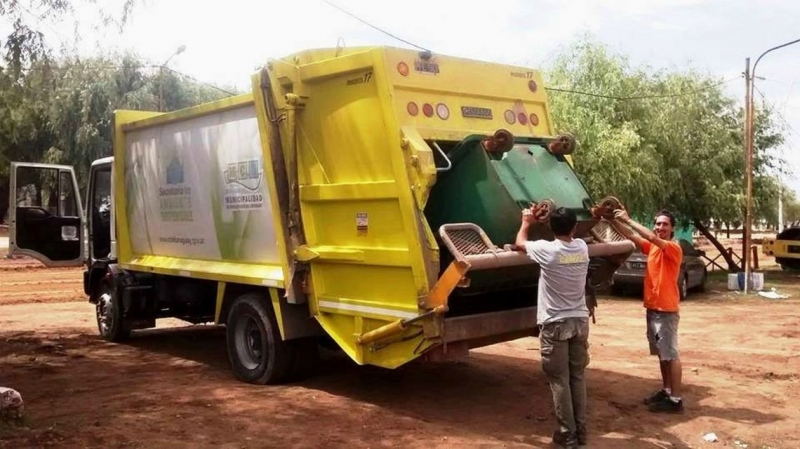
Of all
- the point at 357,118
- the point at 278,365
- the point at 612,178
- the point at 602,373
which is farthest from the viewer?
the point at 612,178

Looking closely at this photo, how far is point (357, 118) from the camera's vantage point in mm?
6160

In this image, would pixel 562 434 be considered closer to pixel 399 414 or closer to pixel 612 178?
pixel 399 414

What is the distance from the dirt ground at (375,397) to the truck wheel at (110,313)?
0.15m

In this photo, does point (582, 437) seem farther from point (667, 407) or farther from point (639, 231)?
point (639, 231)

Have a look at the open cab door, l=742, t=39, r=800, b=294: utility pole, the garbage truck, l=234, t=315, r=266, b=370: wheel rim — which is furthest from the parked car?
the open cab door

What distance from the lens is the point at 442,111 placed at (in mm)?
6387

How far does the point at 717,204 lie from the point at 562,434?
16.2 m

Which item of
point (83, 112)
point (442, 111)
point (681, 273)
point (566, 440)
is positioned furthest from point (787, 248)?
point (83, 112)

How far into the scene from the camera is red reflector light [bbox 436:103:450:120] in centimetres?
635

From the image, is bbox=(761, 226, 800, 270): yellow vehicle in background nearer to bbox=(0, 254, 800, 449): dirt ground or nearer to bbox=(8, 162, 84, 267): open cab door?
bbox=(0, 254, 800, 449): dirt ground

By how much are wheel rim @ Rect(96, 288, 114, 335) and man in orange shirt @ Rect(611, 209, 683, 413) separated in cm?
663

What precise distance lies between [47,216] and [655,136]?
46.9 feet

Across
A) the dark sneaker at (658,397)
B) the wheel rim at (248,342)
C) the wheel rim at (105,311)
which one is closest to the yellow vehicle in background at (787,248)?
the dark sneaker at (658,397)

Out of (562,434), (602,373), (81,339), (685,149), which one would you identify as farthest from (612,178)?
(562,434)
